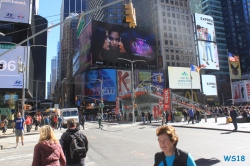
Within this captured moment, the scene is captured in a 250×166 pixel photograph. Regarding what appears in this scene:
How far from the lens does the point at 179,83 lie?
88.5m

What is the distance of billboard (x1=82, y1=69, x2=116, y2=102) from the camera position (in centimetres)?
7862

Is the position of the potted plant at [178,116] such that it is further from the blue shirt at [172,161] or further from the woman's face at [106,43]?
the woman's face at [106,43]

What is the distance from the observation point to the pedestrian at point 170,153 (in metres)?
2.88

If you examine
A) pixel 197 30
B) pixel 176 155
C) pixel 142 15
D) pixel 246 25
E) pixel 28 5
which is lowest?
pixel 176 155

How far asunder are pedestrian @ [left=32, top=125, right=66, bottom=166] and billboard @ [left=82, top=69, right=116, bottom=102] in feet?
243

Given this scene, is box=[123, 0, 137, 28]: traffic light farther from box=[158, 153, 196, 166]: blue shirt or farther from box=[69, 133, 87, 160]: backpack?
box=[158, 153, 196, 166]: blue shirt

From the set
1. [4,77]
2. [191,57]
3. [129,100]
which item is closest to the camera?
[4,77]

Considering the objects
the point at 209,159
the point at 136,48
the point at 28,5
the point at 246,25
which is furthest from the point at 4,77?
the point at 246,25

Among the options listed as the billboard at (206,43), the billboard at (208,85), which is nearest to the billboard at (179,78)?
the billboard at (208,85)

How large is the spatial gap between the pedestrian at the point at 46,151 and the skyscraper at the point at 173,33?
334 ft

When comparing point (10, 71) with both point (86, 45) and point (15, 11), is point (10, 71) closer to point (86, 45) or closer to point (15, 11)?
point (15, 11)

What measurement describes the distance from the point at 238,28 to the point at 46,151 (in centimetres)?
14963

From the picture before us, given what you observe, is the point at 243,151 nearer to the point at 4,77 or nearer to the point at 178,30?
the point at 4,77

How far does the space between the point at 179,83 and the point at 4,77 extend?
2575 inches
